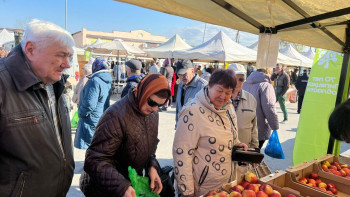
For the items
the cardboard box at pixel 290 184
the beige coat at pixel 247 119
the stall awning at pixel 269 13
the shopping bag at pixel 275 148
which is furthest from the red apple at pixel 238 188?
the shopping bag at pixel 275 148

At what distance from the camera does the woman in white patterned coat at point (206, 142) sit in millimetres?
1896

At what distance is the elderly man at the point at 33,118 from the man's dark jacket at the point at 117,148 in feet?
0.61

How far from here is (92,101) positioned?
3668 mm

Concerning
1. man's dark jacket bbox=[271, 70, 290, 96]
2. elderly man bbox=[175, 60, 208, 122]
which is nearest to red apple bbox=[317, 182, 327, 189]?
elderly man bbox=[175, 60, 208, 122]

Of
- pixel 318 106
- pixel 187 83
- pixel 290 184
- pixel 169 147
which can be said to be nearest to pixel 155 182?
pixel 290 184

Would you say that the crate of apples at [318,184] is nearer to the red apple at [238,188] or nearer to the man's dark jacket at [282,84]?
the red apple at [238,188]

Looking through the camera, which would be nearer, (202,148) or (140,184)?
(140,184)

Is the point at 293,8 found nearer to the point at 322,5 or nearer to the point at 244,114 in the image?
the point at 322,5

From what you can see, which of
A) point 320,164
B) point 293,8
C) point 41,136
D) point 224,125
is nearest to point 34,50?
point 41,136

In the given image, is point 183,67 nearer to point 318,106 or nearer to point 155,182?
point 155,182

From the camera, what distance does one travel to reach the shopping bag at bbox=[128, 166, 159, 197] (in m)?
1.53

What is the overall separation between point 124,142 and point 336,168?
84.5 inches

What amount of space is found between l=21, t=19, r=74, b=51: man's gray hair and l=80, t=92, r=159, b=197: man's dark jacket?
1.82 feet

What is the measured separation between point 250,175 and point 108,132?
114 centimetres
